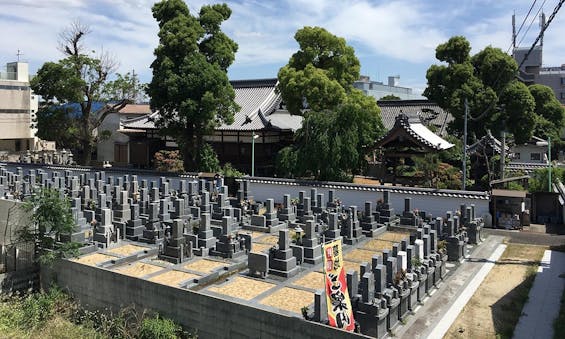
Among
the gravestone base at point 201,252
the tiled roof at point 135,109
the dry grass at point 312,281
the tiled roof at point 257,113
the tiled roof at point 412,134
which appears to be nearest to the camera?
the dry grass at point 312,281

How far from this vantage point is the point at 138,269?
14.9 m

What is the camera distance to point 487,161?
82.4 feet

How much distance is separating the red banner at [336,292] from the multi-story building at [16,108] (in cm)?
4209

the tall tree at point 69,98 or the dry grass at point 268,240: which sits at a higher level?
the tall tree at point 69,98

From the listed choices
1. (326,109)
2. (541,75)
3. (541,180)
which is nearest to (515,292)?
(541,180)

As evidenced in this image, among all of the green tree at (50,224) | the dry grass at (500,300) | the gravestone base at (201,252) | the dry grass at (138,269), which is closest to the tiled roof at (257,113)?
the green tree at (50,224)

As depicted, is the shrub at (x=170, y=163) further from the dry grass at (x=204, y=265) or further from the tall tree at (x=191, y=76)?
the dry grass at (x=204, y=265)

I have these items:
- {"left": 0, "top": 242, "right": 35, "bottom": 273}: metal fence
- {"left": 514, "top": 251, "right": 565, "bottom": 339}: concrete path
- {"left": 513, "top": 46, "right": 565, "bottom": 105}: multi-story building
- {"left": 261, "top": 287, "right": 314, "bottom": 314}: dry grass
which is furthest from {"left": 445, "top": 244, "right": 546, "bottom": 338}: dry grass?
{"left": 513, "top": 46, "right": 565, "bottom": 105}: multi-story building

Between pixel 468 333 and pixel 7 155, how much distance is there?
4525 cm

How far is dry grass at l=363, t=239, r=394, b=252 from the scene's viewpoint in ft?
56.4

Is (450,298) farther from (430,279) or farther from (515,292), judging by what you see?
(515,292)

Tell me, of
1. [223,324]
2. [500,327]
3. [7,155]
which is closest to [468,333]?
[500,327]

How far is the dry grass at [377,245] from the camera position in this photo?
17.2 m

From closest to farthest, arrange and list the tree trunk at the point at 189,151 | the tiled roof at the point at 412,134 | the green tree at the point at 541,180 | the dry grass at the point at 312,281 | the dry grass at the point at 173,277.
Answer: the dry grass at the point at 312,281 < the dry grass at the point at 173,277 < the tiled roof at the point at 412,134 < the green tree at the point at 541,180 < the tree trunk at the point at 189,151
